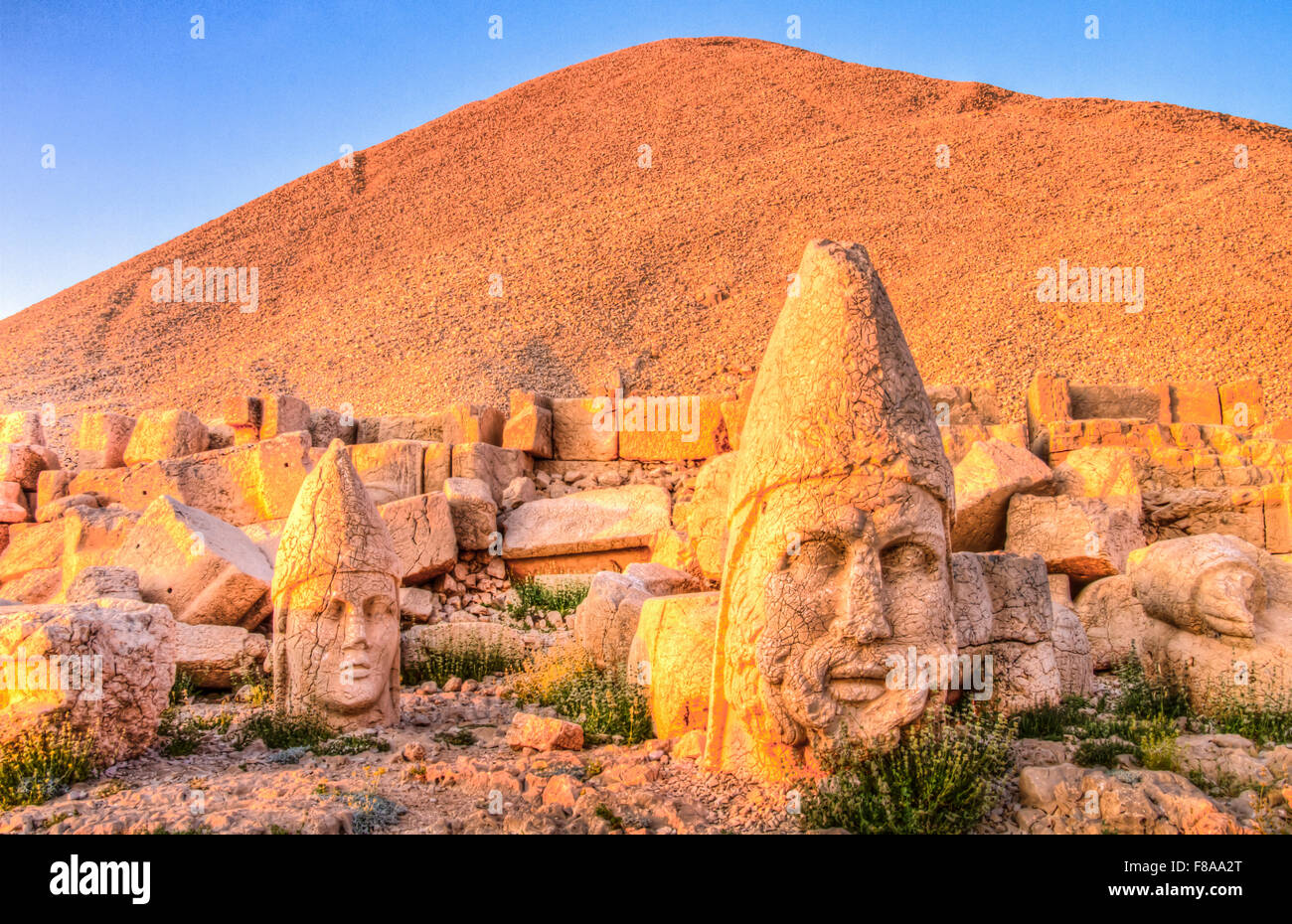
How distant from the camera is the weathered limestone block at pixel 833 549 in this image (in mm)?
4066

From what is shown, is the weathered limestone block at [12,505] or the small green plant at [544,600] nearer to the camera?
the small green plant at [544,600]

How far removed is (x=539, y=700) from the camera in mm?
6809

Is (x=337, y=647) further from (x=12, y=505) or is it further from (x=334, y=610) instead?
(x=12, y=505)

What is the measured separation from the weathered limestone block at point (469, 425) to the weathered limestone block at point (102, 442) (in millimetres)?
4632

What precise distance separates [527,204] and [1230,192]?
23864mm

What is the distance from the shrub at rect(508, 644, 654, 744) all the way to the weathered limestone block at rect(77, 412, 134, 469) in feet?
29.6

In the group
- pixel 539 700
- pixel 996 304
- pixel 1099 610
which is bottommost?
pixel 539 700

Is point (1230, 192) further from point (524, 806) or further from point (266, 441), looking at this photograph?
point (524, 806)

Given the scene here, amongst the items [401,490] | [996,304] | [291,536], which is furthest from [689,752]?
[996,304]

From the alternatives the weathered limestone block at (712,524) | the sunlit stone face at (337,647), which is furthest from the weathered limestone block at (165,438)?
the sunlit stone face at (337,647)

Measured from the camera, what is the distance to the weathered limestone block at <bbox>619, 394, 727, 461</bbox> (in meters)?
13.9

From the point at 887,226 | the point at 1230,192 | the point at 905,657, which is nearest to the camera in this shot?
the point at 905,657

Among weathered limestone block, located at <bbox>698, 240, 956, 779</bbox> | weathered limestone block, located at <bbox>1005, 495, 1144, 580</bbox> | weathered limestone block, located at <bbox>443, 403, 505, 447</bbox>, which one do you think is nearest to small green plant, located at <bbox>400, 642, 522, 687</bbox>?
weathered limestone block, located at <bbox>698, 240, 956, 779</bbox>

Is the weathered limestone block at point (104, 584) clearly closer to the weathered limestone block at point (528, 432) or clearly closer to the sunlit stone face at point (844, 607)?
the sunlit stone face at point (844, 607)
